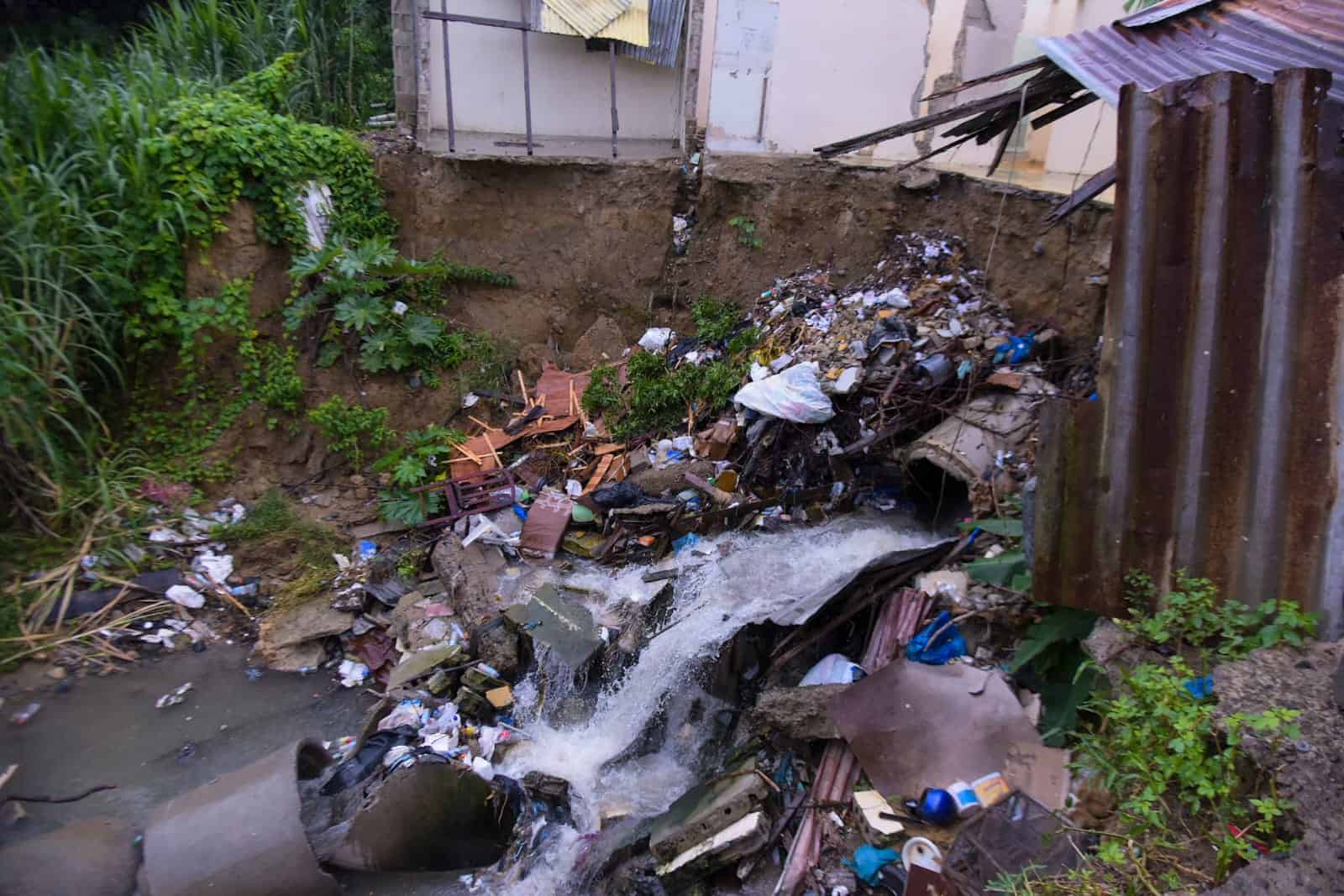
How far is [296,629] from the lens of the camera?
5.62m

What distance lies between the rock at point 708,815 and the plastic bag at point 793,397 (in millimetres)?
2732

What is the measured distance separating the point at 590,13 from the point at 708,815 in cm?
754

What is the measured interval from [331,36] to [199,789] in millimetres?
7809

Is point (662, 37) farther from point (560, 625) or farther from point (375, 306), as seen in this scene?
point (560, 625)

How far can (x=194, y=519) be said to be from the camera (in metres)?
6.12

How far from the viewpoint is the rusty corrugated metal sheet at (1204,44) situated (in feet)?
11.2

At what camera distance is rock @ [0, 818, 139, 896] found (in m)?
3.59

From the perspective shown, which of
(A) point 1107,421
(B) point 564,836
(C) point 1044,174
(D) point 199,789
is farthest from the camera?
(C) point 1044,174

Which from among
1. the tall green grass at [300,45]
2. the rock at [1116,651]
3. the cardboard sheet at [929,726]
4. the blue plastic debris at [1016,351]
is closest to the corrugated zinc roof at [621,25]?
the tall green grass at [300,45]

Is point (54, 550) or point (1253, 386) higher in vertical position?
point (1253, 386)

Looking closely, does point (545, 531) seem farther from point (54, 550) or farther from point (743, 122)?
point (743, 122)

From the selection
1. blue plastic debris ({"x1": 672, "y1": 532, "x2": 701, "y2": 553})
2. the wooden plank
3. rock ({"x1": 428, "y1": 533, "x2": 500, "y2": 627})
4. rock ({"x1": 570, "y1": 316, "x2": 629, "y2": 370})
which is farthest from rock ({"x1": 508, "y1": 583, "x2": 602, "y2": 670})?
rock ({"x1": 570, "y1": 316, "x2": 629, "y2": 370})

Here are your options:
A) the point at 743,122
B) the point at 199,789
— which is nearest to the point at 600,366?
the point at 743,122

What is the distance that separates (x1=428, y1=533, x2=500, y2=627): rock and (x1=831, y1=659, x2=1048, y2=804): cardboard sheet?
2.71 m
